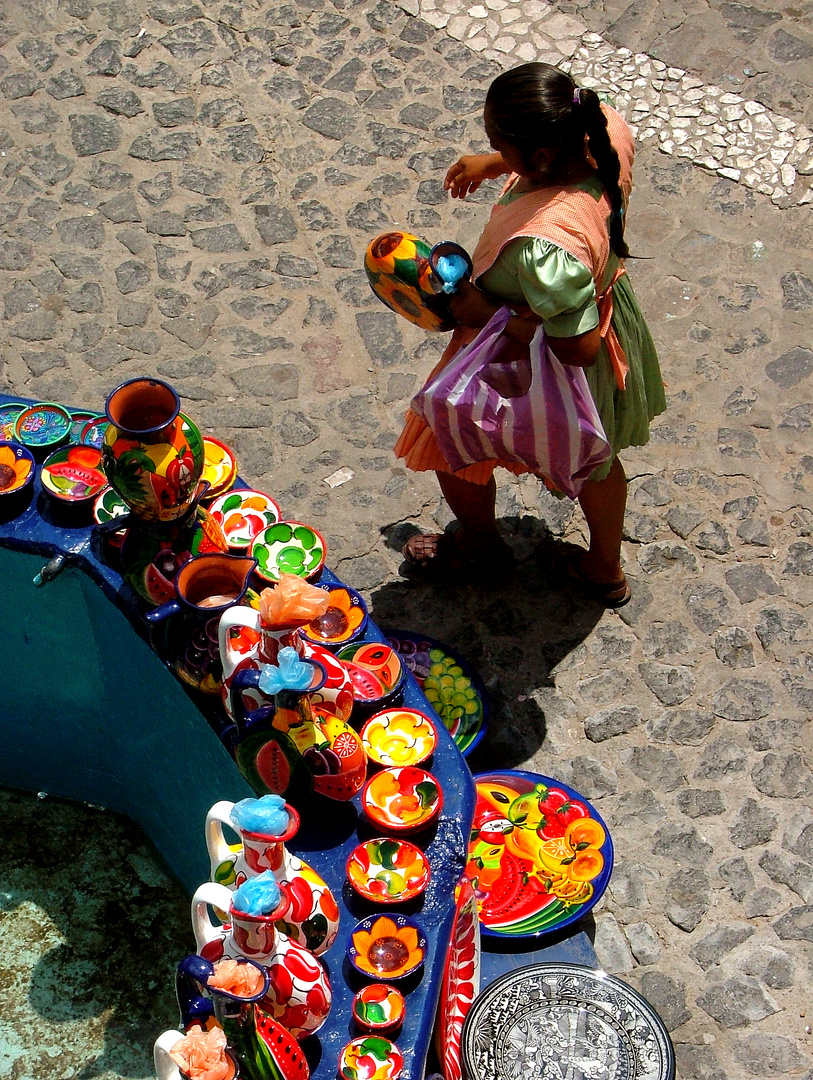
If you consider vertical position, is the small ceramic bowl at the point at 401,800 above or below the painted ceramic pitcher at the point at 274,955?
below

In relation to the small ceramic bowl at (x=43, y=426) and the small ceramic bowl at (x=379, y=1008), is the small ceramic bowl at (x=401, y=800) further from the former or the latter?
A: the small ceramic bowl at (x=43, y=426)

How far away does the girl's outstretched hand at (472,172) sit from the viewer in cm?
348

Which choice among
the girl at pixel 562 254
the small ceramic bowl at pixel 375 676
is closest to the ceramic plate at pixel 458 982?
the small ceramic bowl at pixel 375 676

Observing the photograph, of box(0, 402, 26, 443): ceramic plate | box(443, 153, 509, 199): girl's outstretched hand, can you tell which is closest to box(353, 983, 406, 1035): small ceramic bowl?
box(0, 402, 26, 443): ceramic plate

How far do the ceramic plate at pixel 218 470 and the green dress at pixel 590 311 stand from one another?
0.82m

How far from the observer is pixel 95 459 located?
3.09 m

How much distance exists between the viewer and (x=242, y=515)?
2.99 m

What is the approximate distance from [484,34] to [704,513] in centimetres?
286

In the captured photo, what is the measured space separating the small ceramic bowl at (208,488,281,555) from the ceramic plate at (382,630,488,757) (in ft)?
2.84

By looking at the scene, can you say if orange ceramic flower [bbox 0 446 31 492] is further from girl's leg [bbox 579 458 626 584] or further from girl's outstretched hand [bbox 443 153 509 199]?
girl's leg [bbox 579 458 626 584]

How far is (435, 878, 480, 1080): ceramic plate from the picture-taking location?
2.50m

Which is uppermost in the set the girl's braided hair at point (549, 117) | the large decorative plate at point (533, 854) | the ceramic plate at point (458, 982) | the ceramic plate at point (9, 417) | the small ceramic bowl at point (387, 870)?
the girl's braided hair at point (549, 117)

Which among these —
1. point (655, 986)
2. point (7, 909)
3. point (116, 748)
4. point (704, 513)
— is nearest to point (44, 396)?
point (116, 748)

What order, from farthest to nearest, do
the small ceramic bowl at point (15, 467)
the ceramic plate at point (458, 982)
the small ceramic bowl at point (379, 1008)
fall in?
the small ceramic bowl at point (15, 467) < the ceramic plate at point (458, 982) < the small ceramic bowl at point (379, 1008)
